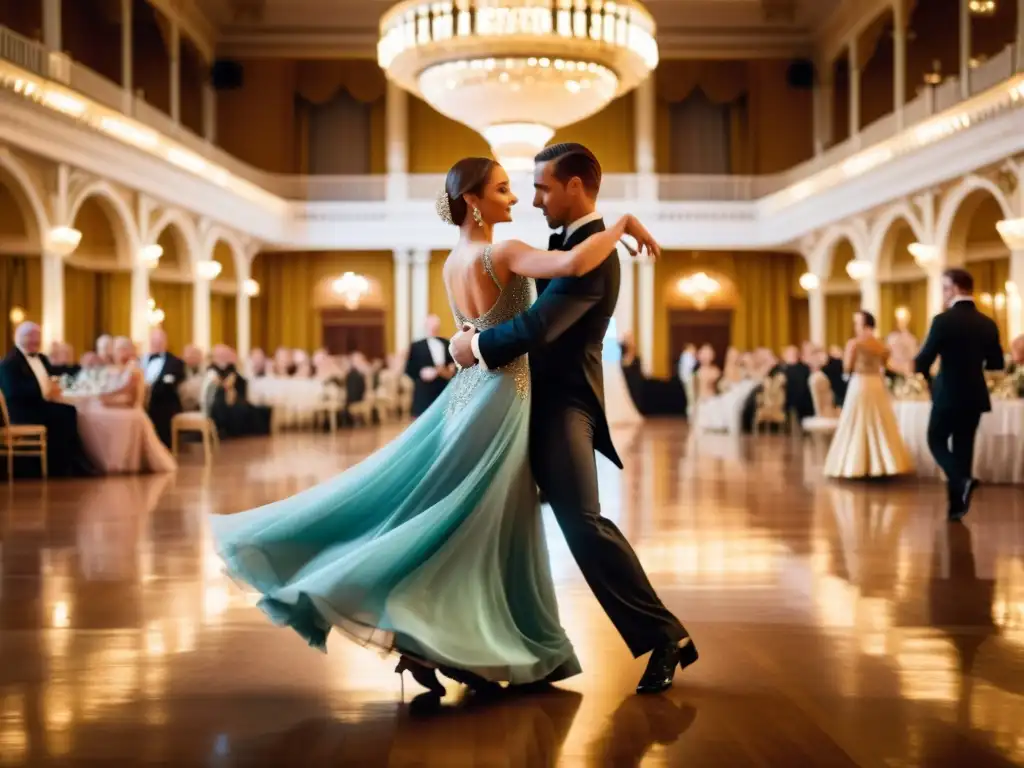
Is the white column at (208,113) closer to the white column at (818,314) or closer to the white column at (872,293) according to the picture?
the white column at (818,314)

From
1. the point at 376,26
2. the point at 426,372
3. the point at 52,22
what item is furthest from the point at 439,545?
the point at 376,26

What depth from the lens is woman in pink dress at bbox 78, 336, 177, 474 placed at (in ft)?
34.3

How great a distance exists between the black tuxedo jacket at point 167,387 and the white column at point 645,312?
12759mm

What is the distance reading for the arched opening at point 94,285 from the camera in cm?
2047

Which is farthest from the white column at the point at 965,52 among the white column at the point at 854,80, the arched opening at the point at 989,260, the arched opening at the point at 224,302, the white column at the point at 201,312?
the arched opening at the point at 224,302

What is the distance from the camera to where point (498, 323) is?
3.31 metres

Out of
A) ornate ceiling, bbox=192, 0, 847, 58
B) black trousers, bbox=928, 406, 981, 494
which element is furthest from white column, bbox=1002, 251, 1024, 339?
ornate ceiling, bbox=192, 0, 847, 58

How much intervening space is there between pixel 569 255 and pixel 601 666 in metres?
1.17

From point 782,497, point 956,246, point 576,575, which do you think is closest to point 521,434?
point 576,575

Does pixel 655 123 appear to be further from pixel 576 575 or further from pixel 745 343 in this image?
pixel 576 575

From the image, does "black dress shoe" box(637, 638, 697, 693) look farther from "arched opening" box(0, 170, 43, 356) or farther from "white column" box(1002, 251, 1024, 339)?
"arched opening" box(0, 170, 43, 356)

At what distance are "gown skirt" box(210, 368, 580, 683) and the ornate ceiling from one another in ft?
68.3

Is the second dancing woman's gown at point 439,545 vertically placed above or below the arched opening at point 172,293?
below

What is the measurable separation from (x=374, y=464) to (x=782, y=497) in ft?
18.0
